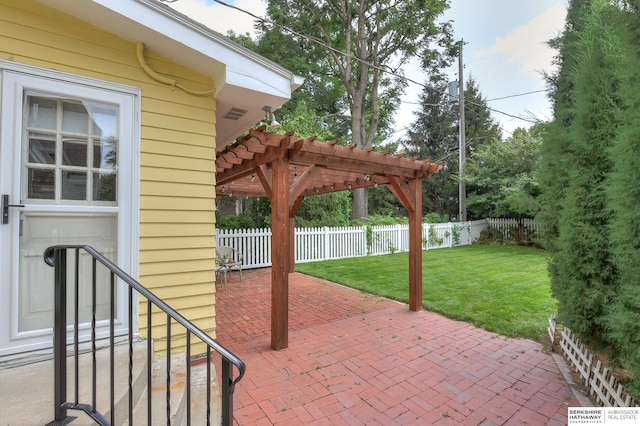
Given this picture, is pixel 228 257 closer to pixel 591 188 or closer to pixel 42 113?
pixel 42 113

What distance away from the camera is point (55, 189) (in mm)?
2404

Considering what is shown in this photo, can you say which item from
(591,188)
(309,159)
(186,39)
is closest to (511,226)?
(591,188)

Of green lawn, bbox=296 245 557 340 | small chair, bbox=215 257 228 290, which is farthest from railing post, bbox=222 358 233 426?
small chair, bbox=215 257 228 290

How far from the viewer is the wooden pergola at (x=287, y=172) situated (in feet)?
11.7

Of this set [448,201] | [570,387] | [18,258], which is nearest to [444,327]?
[570,387]

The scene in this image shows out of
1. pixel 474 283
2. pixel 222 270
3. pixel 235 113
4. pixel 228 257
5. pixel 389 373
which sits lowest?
pixel 389 373

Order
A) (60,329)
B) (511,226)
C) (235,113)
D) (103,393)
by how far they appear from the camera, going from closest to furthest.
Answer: (60,329) < (103,393) < (235,113) < (511,226)

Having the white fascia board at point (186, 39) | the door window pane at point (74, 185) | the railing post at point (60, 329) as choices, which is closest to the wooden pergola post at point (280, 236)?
the white fascia board at point (186, 39)

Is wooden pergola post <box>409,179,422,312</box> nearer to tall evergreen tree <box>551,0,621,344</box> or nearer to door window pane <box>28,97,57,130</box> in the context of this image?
tall evergreen tree <box>551,0,621,344</box>

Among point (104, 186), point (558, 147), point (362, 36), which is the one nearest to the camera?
point (104, 186)

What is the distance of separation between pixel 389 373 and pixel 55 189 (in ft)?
11.0

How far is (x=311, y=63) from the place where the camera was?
14.5 m

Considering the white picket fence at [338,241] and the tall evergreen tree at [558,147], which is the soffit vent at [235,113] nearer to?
the tall evergreen tree at [558,147]

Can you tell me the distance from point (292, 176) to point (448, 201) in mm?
16901
